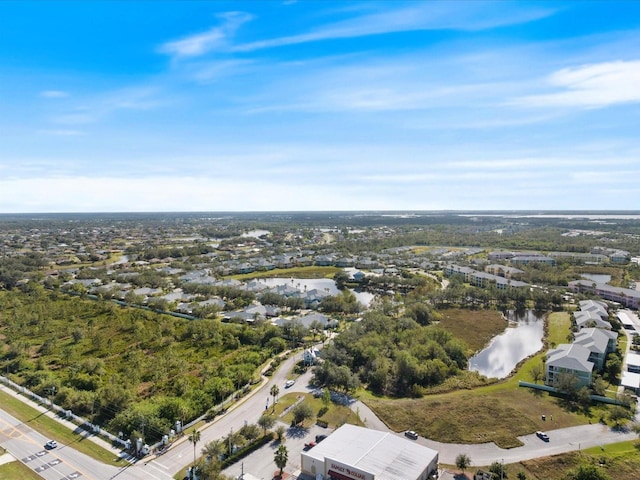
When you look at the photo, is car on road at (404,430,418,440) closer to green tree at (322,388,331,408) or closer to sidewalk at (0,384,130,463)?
green tree at (322,388,331,408)

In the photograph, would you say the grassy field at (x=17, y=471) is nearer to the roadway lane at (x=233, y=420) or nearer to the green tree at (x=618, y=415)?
the roadway lane at (x=233, y=420)

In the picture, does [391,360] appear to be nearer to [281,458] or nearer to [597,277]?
[281,458]

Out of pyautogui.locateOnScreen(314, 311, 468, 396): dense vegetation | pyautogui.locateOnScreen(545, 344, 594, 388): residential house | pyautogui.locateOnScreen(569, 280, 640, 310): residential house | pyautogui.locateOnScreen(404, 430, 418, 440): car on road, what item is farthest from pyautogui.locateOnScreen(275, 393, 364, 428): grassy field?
pyautogui.locateOnScreen(569, 280, 640, 310): residential house

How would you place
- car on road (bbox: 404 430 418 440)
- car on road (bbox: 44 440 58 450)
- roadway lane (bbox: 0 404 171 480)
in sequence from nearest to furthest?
roadway lane (bbox: 0 404 171 480)
car on road (bbox: 44 440 58 450)
car on road (bbox: 404 430 418 440)

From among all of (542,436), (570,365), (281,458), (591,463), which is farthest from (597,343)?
(281,458)

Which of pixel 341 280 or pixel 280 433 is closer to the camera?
pixel 280 433

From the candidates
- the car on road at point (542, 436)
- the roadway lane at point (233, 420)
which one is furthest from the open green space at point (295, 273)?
the car on road at point (542, 436)

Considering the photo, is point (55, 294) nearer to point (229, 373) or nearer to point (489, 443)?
point (229, 373)
